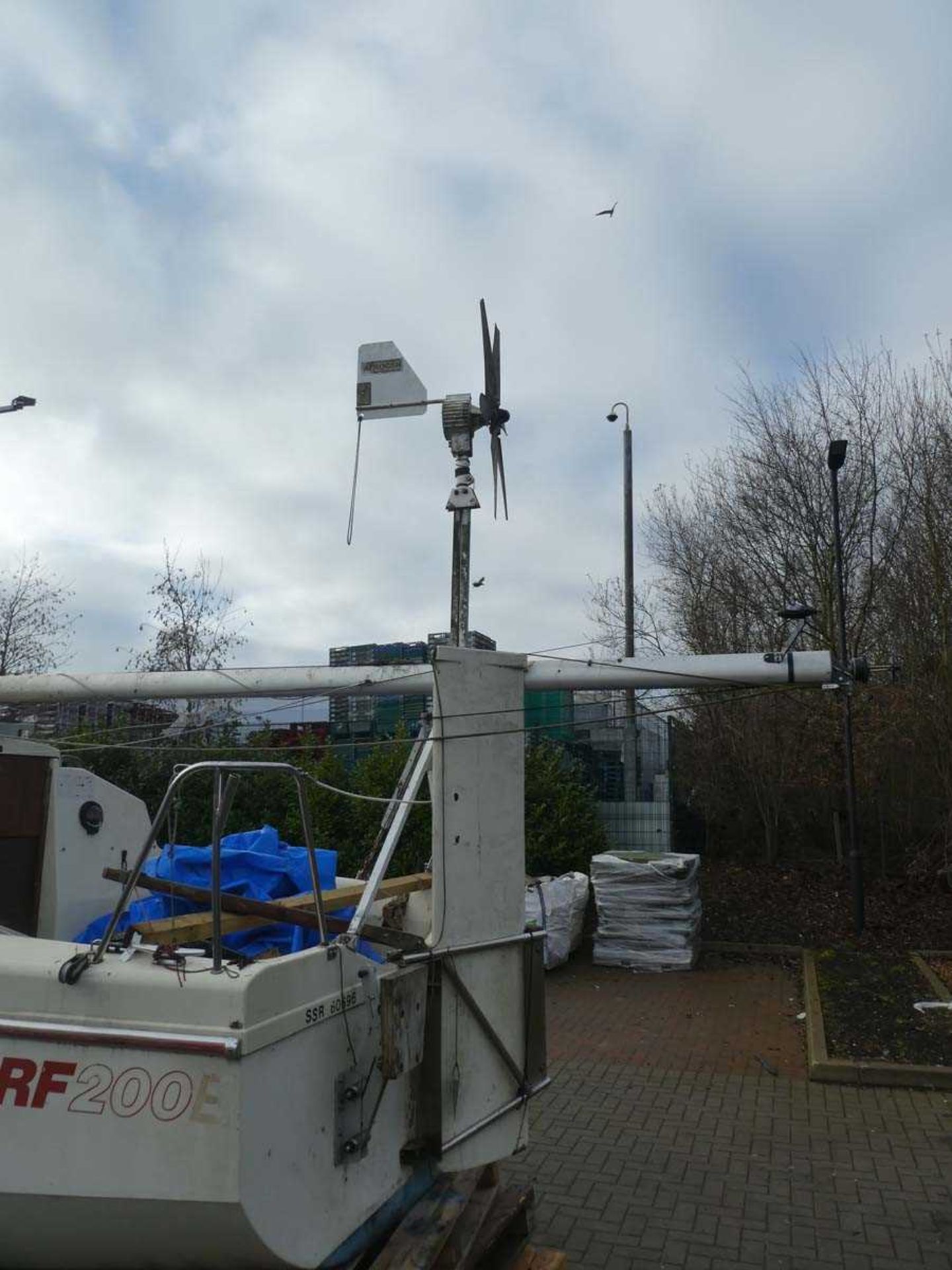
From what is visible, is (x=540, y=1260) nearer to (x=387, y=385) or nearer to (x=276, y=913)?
(x=276, y=913)

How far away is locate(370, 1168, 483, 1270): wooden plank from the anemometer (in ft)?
8.41

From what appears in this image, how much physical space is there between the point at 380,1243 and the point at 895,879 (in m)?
13.1

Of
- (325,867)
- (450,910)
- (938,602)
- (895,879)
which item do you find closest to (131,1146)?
(450,910)

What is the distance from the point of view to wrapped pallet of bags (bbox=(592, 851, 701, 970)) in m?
10.7

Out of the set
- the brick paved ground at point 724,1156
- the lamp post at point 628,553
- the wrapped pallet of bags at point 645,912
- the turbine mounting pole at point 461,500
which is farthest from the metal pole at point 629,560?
the turbine mounting pole at point 461,500

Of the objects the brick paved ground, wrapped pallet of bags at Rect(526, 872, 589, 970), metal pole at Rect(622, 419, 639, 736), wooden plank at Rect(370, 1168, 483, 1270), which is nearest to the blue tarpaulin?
wooden plank at Rect(370, 1168, 483, 1270)

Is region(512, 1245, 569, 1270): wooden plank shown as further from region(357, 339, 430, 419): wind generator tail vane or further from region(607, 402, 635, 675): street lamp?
region(607, 402, 635, 675): street lamp

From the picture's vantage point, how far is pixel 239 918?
12.1 feet

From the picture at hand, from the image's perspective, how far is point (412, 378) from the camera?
5.94 metres

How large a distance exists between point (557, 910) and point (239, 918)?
291 inches

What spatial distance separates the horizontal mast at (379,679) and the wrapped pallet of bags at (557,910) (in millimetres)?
5903

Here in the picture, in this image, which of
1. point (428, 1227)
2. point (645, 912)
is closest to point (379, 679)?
point (428, 1227)

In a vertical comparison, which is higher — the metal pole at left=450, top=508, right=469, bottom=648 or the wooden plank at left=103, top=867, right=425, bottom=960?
the metal pole at left=450, top=508, right=469, bottom=648

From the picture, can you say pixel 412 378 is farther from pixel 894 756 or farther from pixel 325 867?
pixel 894 756
